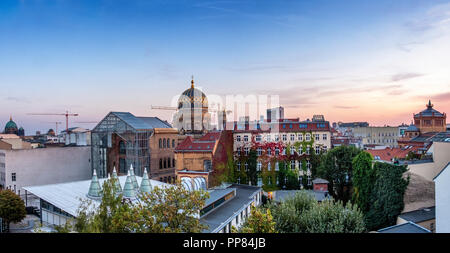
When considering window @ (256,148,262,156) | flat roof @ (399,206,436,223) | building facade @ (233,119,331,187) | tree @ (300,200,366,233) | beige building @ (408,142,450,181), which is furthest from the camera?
window @ (256,148,262,156)

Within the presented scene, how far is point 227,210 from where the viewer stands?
53.0ft

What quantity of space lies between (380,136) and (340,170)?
87.5 feet

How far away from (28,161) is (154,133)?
38.2ft

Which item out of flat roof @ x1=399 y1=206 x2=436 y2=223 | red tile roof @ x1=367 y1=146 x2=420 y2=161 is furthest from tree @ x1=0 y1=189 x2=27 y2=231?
red tile roof @ x1=367 y1=146 x2=420 y2=161

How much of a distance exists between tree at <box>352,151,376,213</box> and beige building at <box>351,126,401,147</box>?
1082 inches

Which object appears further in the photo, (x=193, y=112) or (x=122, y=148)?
(x=193, y=112)

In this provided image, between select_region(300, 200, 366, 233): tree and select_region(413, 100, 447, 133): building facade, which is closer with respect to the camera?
select_region(300, 200, 366, 233): tree

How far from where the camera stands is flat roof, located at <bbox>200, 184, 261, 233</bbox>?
13334mm

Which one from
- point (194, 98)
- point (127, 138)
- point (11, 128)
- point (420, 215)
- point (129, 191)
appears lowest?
point (420, 215)

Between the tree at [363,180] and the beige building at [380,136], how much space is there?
27477 mm

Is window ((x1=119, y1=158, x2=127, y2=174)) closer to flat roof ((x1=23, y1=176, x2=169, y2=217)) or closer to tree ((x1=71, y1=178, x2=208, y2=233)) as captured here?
flat roof ((x1=23, y1=176, x2=169, y2=217))

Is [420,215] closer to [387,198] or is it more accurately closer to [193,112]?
[387,198]

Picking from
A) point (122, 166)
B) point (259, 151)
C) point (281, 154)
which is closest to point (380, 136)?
point (281, 154)
